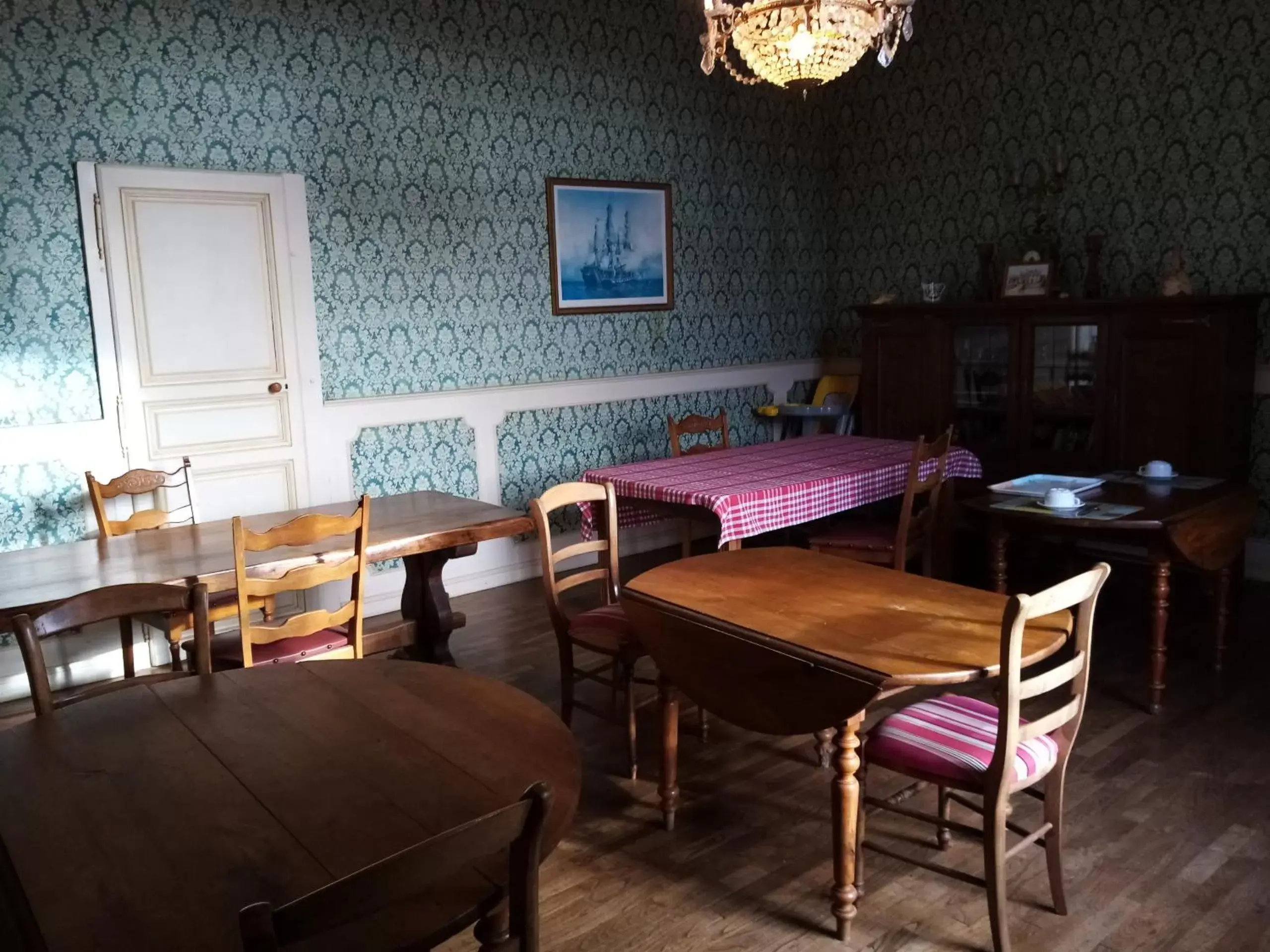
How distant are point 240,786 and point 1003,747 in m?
1.38

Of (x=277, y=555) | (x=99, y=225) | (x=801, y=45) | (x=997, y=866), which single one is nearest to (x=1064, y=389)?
(x=801, y=45)

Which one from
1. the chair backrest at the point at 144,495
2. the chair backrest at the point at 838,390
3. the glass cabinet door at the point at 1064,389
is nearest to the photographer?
the chair backrest at the point at 144,495

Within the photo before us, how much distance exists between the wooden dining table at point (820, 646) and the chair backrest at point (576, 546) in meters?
0.41

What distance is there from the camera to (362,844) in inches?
53.0

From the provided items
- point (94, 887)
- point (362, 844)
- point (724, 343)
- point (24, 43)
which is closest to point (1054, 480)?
point (724, 343)

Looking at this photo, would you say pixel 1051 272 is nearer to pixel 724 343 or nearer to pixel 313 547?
pixel 724 343

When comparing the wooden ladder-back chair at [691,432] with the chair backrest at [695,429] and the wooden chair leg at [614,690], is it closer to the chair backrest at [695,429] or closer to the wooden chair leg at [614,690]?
the chair backrest at [695,429]

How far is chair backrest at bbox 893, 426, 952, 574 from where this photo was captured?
365 cm

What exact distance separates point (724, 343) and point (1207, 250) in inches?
97.7

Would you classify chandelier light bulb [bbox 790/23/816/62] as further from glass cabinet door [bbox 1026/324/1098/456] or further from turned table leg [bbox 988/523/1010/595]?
glass cabinet door [bbox 1026/324/1098/456]

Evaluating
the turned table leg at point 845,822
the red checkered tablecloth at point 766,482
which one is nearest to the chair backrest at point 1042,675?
the turned table leg at point 845,822

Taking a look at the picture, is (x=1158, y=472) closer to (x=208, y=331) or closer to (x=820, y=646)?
(x=820, y=646)

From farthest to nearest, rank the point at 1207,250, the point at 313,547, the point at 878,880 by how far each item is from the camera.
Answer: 1. the point at 1207,250
2. the point at 313,547
3. the point at 878,880

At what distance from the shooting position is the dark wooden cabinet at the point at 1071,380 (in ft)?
14.5
